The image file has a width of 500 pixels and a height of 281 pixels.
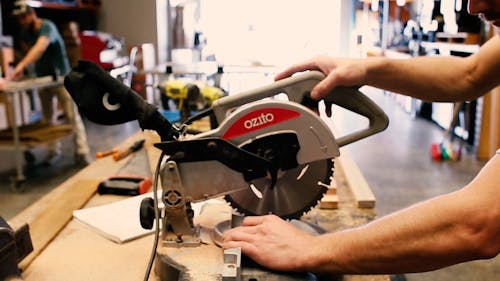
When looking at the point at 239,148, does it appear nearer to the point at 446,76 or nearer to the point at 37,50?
the point at 446,76

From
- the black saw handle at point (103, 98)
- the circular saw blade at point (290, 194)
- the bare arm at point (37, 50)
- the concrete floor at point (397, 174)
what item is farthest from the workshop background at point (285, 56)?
the black saw handle at point (103, 98)

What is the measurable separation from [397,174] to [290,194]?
282cm

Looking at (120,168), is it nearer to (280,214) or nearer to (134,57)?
(280,214)

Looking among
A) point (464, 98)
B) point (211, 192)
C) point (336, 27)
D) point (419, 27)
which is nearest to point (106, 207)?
point (211, 192)

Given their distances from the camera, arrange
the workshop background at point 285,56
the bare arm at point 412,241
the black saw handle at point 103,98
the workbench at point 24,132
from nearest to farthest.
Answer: the bare arm at point 412,241
the black saw handle at point 103,98
the workshop background at point 285,56
the workbench at point 24,132

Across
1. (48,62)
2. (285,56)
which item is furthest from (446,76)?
(48,62)

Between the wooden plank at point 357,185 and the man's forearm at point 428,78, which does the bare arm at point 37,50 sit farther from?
the man's forearm at point 428,78

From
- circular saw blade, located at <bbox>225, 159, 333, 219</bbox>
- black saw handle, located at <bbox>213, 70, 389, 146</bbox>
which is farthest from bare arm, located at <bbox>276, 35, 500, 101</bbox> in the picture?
circular saw blade, located at <bbox>225, 159, 333, 219</bbox>

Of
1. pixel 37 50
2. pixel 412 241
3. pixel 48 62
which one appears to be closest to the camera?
pixel 412 241

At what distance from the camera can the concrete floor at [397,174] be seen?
7.11ft

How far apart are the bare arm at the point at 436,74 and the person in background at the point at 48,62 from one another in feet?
10.2

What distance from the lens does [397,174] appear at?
352 centimetres

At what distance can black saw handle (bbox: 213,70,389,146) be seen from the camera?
85 cm

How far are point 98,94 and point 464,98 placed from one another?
0.82m
